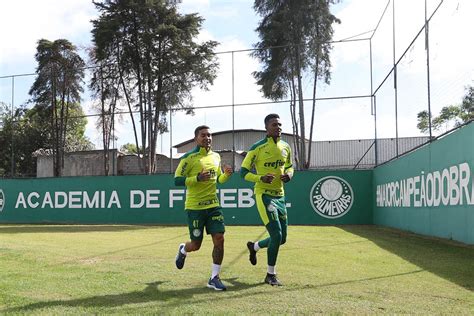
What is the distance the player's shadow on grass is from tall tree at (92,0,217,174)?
17.6 metres

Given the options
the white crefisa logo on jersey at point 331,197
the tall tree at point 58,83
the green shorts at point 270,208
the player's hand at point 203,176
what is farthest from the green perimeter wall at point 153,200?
the player's hand at point 203,176

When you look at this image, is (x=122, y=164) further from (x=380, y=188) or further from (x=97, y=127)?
(x=380, y=188)

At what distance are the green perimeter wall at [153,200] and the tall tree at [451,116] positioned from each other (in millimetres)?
5459

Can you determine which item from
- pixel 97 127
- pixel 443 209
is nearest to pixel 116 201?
pixel 97 127

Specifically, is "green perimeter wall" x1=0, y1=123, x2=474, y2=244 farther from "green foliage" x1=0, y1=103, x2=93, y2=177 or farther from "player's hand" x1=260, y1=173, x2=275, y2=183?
"green foliage" x1=0, y1=103, x2=93, y2=177

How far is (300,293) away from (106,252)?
4.79 m

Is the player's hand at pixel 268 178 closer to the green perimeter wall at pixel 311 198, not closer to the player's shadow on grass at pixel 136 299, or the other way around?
the player's shadow on grass at pixel 136 299

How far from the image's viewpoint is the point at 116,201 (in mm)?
19891

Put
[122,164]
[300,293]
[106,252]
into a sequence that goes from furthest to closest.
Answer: [122,164] → [106,252] → [300,293]

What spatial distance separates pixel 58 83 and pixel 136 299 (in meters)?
24.0

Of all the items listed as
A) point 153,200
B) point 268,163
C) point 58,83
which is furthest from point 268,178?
point 58,83

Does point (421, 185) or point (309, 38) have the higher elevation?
point (309, 38)

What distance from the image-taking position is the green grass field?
4.56m

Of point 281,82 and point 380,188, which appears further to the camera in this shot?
point 281,82
